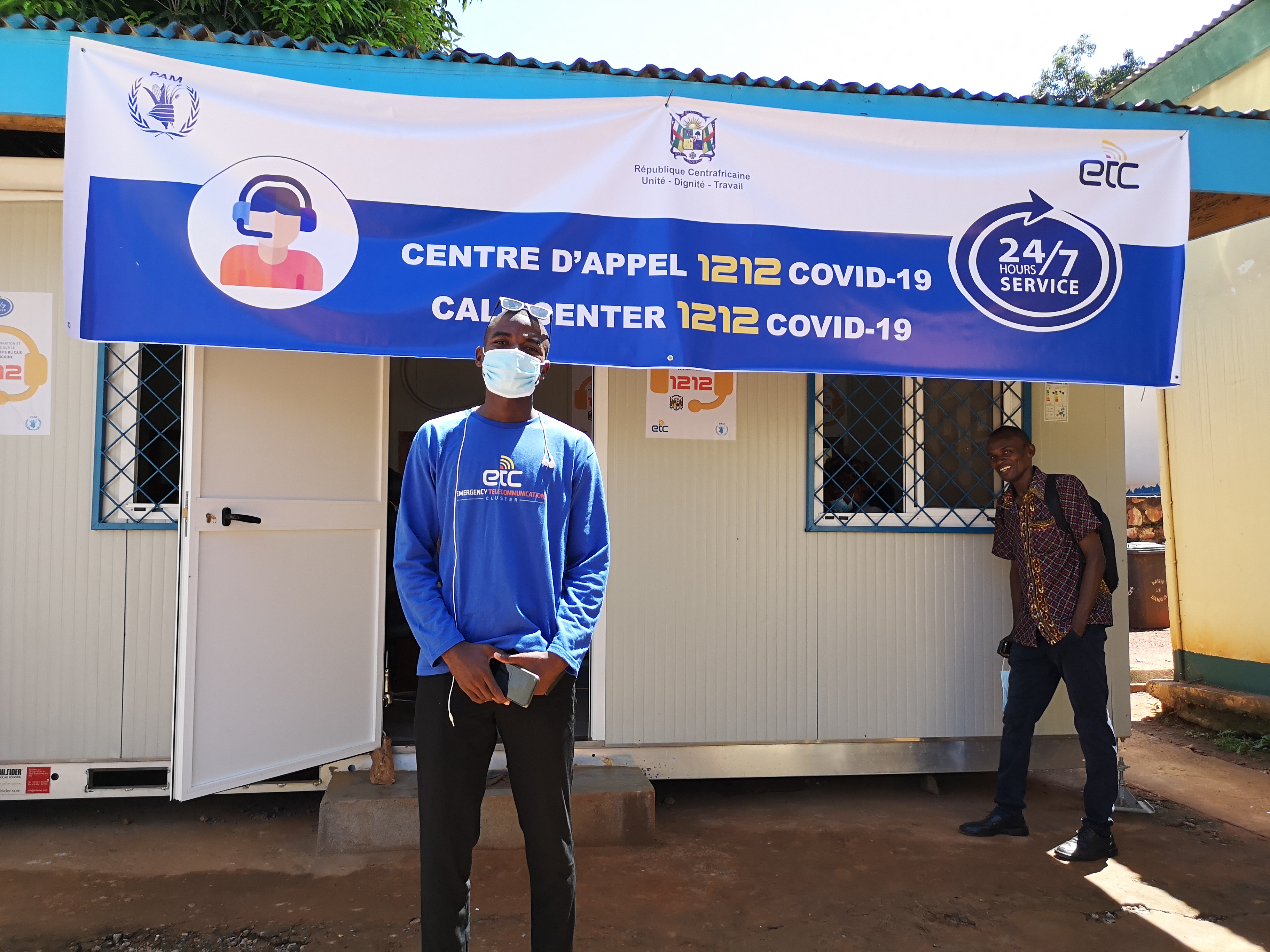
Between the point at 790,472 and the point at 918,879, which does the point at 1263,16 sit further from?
the point at 918,879

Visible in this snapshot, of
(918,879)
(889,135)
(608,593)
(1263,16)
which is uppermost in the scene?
(1263,16)

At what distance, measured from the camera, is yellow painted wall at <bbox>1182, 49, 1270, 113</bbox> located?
6883 millimetres

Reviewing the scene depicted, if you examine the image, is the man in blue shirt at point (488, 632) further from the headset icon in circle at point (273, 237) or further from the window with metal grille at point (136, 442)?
the window with metal grille at point (136, 442)

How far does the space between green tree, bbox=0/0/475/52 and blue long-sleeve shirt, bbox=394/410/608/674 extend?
619 cm

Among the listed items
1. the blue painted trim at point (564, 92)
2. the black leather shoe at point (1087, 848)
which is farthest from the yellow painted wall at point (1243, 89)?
the black leather shoe at point (1087, 848)

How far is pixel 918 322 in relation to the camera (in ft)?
13.4

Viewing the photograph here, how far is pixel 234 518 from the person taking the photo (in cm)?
408

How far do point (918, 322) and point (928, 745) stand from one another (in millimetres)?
2364

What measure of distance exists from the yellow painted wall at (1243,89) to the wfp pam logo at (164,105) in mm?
6851

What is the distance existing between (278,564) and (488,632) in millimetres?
2177

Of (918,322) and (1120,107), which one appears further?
(1120,107)

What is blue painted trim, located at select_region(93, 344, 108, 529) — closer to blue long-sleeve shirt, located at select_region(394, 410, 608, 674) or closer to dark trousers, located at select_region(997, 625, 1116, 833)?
blue long-sleeve shirt, located at select_region(394, 410, 608, 674)

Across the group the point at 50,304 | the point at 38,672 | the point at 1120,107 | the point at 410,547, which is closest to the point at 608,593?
the point at 410,547

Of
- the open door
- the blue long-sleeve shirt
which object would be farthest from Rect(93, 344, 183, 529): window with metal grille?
the blue long-sleeve shirt
